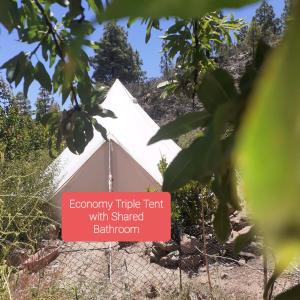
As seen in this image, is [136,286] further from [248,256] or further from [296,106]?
[296,106]

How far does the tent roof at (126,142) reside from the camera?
6.25 metres

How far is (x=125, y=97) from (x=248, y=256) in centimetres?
417

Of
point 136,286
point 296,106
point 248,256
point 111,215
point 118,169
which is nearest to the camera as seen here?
point 296,106

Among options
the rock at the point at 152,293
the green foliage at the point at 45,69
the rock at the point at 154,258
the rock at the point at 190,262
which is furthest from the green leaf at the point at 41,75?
the rock at the point at 154,258

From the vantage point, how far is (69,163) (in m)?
6.87

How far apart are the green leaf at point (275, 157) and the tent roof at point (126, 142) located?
18.5 feet

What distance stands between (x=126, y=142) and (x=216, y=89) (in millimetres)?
6116

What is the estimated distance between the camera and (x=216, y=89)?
1.25ft

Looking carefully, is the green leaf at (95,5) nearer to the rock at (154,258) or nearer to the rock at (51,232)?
the rock at (154,258)

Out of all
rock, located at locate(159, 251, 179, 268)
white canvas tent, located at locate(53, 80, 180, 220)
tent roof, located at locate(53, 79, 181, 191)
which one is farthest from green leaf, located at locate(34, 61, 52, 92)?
white canvas tent, located at locate(53, 80, 180, 220)

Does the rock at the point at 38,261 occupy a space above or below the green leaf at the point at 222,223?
above

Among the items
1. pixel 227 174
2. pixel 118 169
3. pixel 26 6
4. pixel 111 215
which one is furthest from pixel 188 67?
pixel 118 169

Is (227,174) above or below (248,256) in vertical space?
below

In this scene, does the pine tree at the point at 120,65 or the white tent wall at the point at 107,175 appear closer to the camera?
the white tent wall at the point at 107,175
